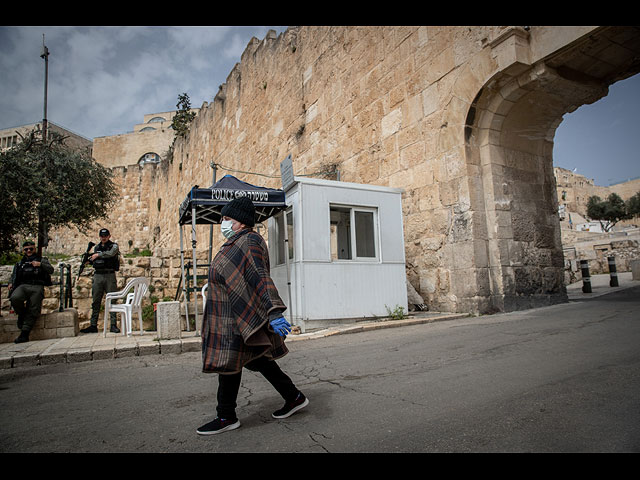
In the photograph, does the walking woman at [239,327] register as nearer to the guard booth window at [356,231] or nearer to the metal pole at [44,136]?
the guard booth window at [356,231]

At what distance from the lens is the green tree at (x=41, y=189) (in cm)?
1046

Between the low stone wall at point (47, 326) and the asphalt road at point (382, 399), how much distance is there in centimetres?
246

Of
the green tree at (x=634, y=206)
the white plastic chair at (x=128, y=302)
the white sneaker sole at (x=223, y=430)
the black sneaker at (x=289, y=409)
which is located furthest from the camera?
the green tree at (x=634, y=206)

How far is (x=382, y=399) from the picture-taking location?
3074 millimetres

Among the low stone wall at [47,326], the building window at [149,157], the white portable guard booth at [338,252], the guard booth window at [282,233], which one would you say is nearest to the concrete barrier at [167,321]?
the white portable guard booth at [338,252]

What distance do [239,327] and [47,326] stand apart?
6534 millimetres

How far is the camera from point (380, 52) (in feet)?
33.3

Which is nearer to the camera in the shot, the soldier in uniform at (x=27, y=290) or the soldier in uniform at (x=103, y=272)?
the soldier in uniform at (x=27, y=290)

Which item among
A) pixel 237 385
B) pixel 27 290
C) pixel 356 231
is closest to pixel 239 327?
pixel 237 385

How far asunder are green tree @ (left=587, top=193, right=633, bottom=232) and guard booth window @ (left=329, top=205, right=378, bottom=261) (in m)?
52.0

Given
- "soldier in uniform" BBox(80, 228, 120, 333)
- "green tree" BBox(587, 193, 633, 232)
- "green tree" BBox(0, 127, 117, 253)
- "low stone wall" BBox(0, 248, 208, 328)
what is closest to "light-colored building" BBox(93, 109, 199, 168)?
"green tree" BBox(0, 127, 117, 253)

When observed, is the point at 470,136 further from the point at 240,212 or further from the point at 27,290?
the point at 27,290

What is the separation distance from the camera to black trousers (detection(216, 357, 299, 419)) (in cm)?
263
